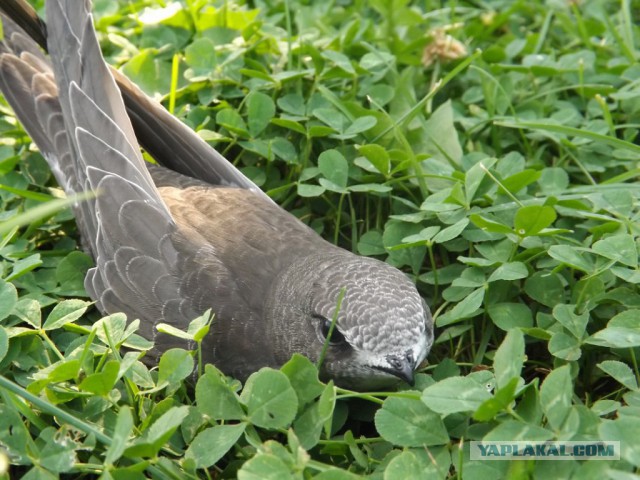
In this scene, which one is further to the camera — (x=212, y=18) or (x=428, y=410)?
(x=212, y=18)

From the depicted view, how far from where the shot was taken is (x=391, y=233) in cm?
374

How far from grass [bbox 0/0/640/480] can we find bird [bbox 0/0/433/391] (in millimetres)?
149

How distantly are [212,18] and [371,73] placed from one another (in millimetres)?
963

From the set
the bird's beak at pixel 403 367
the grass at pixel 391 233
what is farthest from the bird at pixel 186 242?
the grass at pixel 391 233

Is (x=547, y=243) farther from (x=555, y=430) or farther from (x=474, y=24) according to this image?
(x=474, y=24)

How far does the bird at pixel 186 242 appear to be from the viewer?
10.3 feet

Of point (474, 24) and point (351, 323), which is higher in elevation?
point (474, 24)

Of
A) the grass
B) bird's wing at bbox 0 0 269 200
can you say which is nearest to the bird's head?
the grass

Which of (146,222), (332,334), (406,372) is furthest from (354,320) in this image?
(146,222)

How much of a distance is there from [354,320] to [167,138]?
5.20 feet

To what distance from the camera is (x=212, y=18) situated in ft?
15.6

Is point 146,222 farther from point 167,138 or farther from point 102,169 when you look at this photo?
point 167,138

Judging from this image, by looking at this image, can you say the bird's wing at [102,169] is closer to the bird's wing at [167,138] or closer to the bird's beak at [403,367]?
the bird's wing at [167,138]

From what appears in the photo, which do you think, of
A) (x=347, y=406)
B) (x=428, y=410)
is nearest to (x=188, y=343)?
(x=347, y=406)
